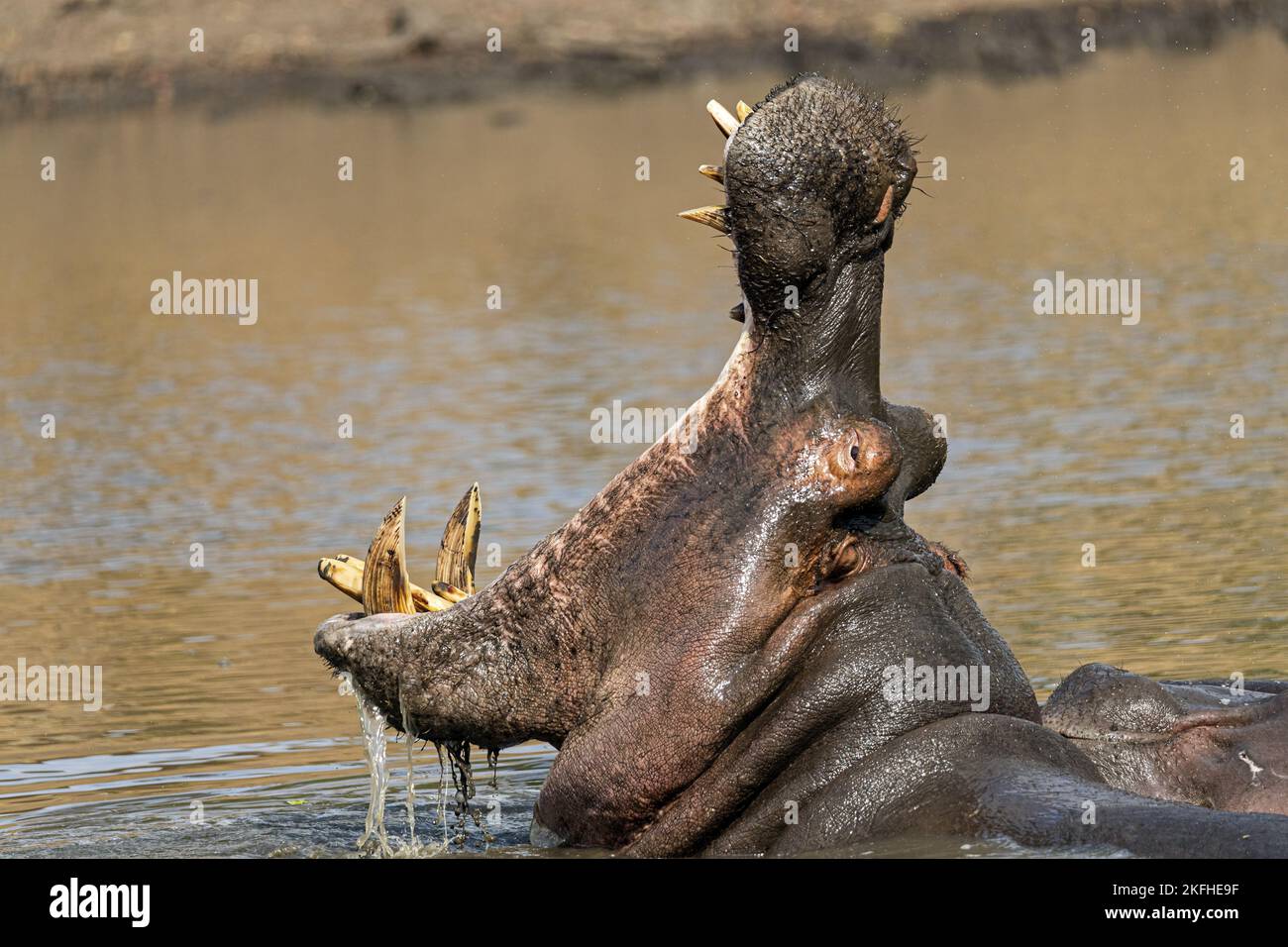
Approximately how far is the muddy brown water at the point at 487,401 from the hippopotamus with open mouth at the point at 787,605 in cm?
42

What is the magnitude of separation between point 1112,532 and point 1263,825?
7256 mm

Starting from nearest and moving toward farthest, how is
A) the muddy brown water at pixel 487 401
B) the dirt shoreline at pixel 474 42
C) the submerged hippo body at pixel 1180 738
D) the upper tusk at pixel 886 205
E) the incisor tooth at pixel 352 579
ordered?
the upper tusk at pixel 886 205, the submerged hippo body at pixel 1180 738, the incisor tooth at pixel 352 579, the muddy brown water at pixel 487 401, the dirt shoreline at pixel 474 42

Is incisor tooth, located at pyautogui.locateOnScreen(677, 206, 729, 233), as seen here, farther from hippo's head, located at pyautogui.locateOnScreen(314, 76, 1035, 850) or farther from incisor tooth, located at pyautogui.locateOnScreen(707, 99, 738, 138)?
incisor tooth, located at pyautogui.locateOnScreen(707, 99, 738, 138)

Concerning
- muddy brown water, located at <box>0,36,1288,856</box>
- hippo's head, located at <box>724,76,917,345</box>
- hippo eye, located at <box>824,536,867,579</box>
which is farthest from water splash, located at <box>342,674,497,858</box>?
hippo's head, located at <box>724,76,917,345</box>

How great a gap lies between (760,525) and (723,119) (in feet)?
3.66

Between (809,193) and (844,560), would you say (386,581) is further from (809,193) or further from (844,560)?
(809,193)

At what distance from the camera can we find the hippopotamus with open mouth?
5.75 m

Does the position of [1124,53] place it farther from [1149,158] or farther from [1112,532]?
[1112,532]

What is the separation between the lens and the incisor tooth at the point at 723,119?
19.5ft

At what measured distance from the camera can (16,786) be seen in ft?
29.0

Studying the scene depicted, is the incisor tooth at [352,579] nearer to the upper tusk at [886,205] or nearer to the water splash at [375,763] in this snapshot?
the water splash at [375,763]

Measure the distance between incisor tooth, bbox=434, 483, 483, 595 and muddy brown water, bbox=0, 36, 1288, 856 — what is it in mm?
1108

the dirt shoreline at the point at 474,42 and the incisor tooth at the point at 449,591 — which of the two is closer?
the incisor tooth at the point at 449,591

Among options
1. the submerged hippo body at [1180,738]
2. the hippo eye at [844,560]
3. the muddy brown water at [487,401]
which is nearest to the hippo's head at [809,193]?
the hippo eye at [844,560]
